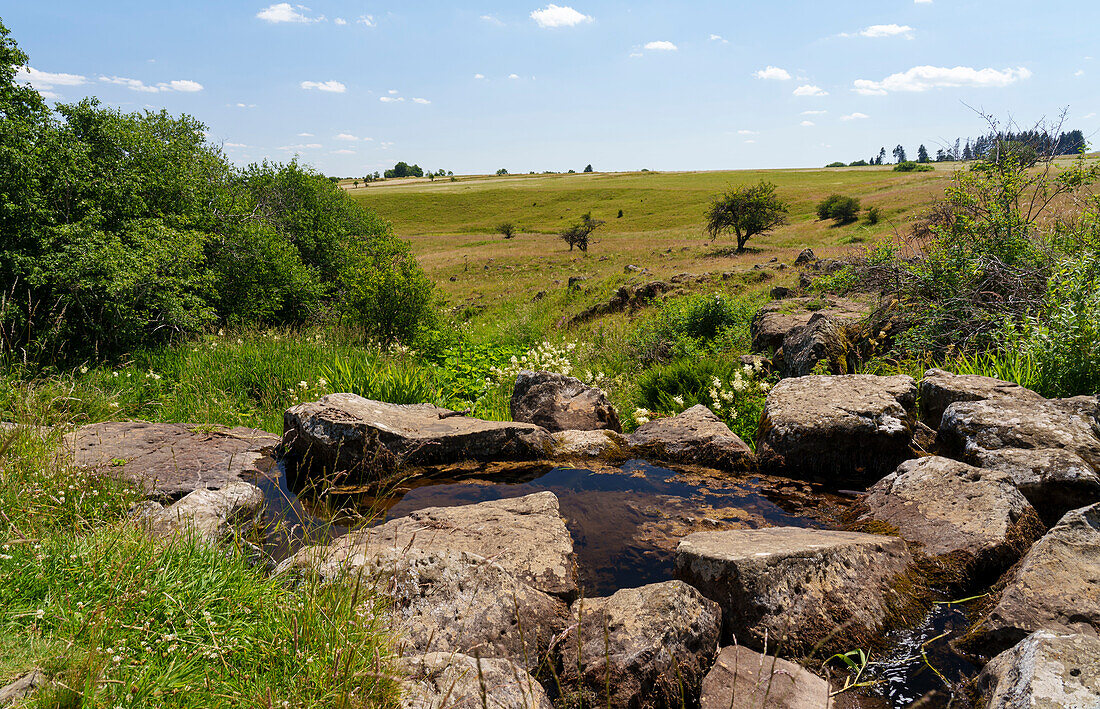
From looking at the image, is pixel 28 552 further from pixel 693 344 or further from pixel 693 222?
pixel 693 222

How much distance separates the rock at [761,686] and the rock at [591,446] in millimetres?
3508

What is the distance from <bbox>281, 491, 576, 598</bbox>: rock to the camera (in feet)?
11.7

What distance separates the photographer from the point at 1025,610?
309 centimetres

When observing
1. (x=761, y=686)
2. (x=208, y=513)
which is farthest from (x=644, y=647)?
(x=208, y=513)

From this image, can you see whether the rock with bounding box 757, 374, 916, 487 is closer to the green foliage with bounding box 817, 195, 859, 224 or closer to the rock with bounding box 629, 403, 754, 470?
the rock with bounding box 629, 403, 754, 470

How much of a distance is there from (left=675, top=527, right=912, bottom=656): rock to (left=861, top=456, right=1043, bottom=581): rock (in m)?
0.47

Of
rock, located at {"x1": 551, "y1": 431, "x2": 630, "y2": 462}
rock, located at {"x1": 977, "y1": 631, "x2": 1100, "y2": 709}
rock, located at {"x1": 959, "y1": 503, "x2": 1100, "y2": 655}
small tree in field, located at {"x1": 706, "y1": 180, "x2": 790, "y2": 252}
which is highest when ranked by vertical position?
small tree in field, located at {"x1": 706, "y1": 180, "x2": 790, "y2": 252}

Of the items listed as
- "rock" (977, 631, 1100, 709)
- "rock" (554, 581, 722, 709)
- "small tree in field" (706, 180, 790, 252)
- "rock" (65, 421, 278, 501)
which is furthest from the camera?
"small tree in field" (706, 180, 790, 252)

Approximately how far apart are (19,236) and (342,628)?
33.7 ft

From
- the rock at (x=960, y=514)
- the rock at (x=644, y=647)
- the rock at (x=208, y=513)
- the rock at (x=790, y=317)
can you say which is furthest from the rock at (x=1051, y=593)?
the rock at (x=790, y=317)

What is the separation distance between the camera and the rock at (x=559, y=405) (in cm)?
752

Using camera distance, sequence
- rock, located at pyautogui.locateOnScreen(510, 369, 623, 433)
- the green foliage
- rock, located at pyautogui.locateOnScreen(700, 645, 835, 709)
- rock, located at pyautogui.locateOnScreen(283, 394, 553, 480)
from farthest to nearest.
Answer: the green foliage < rock, located at pyautogui.locateOnScreen(510, 369, 623, 433) < rock, located at pyautogui.locateOnScreen(283, 394, 553, 480) < rock, located at pyautogui.locateOnScreen(700, 645, 835, 709)

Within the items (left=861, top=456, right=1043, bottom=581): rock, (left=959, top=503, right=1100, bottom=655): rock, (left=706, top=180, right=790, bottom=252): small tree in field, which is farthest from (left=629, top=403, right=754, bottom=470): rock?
(left=706, top=180, right=790, bottom=252): small tree in field

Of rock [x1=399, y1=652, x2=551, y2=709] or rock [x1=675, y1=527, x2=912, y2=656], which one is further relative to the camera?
rock [x1=675, y1=527, x2=912, y2=656]
